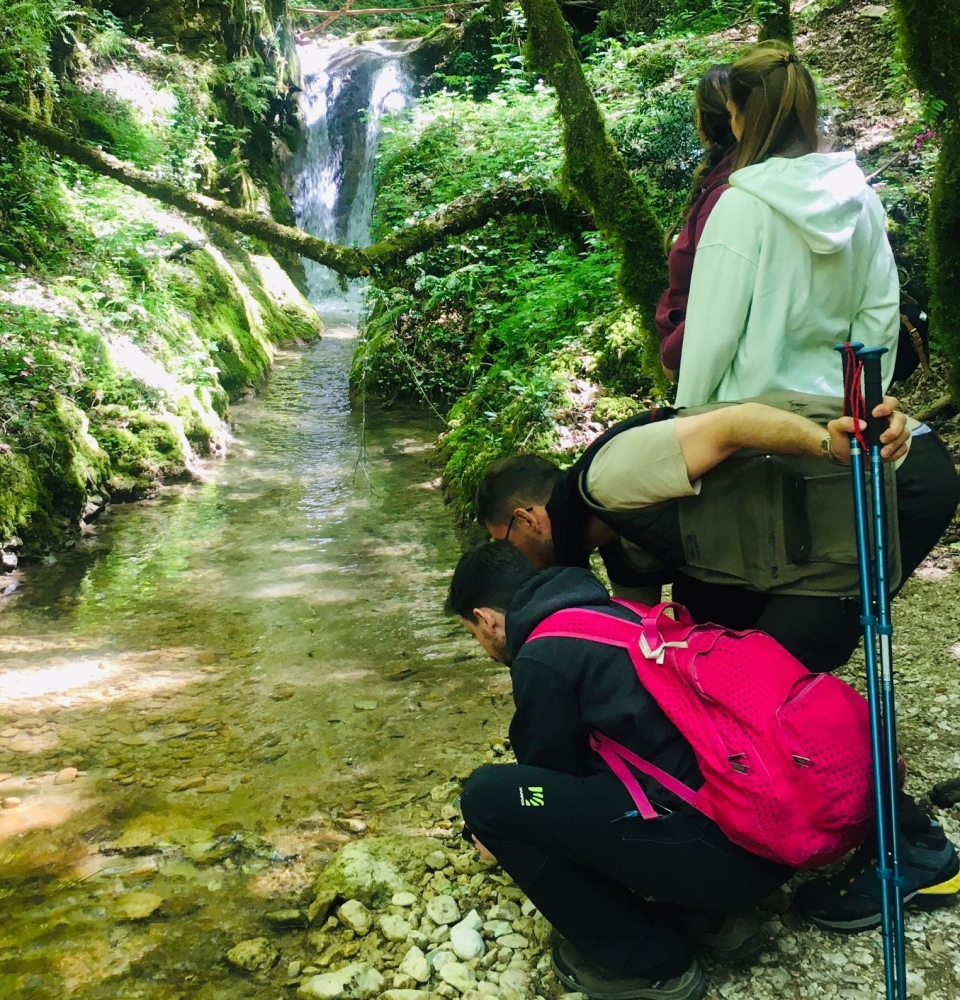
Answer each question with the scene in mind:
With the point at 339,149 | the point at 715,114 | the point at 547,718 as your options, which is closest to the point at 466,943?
the point at 547,718

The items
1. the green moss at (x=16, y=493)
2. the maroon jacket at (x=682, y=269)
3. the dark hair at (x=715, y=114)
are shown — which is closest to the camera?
the maroon jacket at (x=682, y=269)

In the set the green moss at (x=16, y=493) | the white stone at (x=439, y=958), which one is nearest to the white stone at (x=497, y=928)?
the white stone at (x=439, y=958)

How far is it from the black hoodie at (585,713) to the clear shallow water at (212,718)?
3.82 feet

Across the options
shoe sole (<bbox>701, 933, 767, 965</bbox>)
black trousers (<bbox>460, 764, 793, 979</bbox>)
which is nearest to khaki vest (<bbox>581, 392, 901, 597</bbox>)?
black trousers (<bbox>460, 764, 793, 979</bbox>)

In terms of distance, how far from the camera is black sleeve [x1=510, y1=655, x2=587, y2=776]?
2.00 meters

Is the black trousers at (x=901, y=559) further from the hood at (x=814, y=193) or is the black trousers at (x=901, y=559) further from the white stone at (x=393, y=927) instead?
the white stone at (x=393, y=927)

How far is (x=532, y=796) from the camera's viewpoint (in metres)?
2.02

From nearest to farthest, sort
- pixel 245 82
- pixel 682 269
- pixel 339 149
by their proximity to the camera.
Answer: pixel 682 269 < pixel 245 82 < pixel 339 149

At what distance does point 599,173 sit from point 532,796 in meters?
4.31

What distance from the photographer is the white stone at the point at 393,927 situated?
8.10ft

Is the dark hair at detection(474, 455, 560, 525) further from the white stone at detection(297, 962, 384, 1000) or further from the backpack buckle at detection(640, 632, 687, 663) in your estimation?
the white stone at detection(297, 962, 384, 1000)

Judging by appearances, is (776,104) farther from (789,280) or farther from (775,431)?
(775,431)

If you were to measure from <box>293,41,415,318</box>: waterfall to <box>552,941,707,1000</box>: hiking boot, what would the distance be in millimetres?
17242

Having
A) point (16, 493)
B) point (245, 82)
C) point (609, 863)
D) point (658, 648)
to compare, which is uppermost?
point (245, 82)
